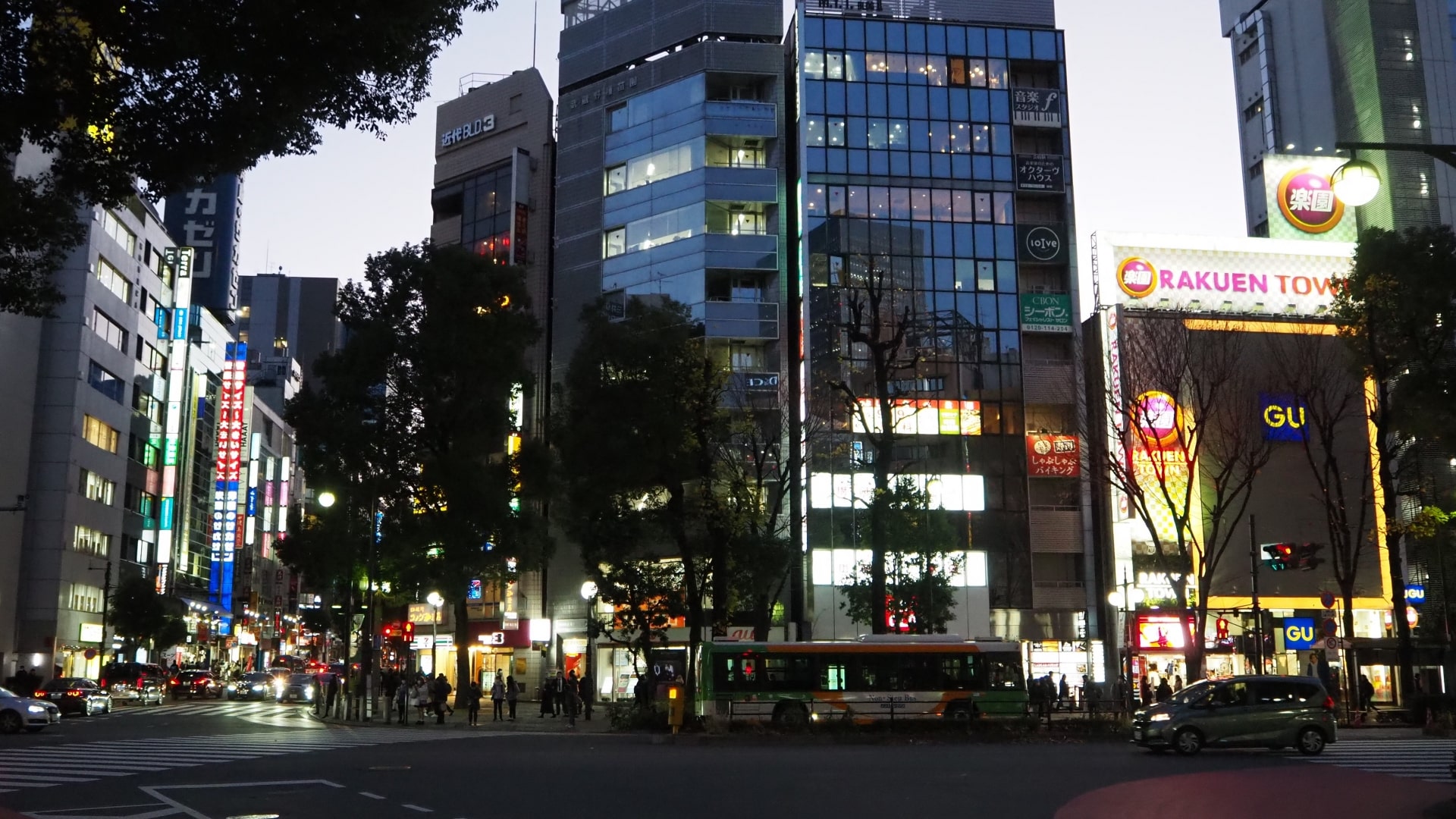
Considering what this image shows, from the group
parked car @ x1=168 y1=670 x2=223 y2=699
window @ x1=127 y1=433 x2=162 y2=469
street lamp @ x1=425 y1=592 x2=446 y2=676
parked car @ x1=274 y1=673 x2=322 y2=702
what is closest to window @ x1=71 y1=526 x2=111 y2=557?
window @ x1=127 y1=433 x2=162 y2=469

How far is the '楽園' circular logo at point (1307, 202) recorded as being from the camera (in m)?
61.8

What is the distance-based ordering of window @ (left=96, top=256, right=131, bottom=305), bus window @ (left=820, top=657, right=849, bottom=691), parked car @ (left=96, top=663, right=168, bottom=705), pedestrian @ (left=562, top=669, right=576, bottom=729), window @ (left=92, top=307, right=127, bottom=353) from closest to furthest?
1. bus window @ (left=820, top=657, right=849, bottom=691)
2. pedestrian @ (left=562, top=669, right=576, bottom=729)
3. parked car @ (left=96, top=663, right=168, bottom=705)
4. window @ (left=92, top=307, right=127, bottom=353)
5. window @ (left=96, top=256, right=131, bottom=305)

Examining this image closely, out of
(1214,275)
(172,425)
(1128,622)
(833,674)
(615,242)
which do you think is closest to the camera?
(833,674)

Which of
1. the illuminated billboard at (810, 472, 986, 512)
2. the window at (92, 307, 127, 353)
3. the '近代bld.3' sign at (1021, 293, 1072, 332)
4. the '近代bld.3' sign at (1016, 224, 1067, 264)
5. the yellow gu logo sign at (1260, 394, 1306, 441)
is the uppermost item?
the '近代bld.3' sign at (1016, 224, 1067, 264)

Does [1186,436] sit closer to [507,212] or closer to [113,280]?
[507,212]

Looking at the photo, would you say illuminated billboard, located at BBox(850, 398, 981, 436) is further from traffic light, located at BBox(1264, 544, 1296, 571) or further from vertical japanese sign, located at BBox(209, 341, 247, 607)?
vertical japanese sign, located at BBox(209, 341, 247, 607)

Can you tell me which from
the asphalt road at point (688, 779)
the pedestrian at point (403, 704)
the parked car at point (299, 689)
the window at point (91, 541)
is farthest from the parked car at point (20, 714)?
the window at point (91, 541)

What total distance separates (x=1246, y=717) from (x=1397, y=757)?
9.97ft

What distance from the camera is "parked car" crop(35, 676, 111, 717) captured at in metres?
42.6

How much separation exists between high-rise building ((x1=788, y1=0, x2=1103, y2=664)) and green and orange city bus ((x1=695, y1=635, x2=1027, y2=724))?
20.1 metres

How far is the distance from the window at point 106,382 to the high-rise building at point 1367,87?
2639 inches

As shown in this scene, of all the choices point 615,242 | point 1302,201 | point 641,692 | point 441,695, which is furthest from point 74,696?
point 1302,201

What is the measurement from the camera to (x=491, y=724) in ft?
129

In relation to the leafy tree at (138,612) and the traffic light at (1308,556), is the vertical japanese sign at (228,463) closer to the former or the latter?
the leafy tree at (138,612)
